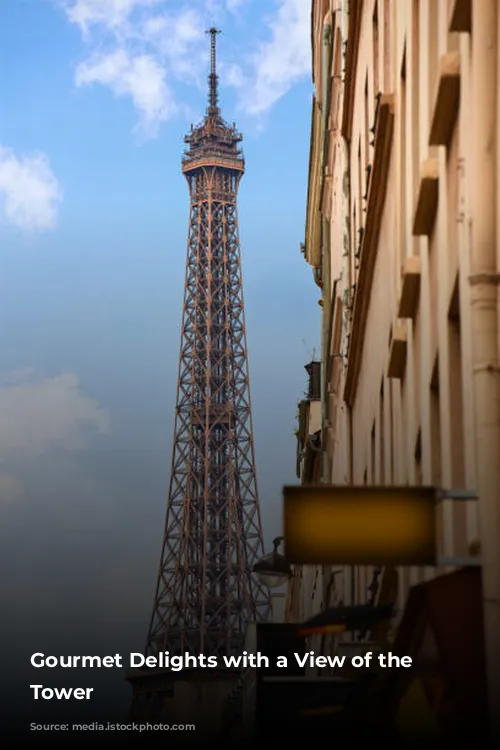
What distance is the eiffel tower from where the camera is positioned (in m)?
116

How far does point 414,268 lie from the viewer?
12.5 metres

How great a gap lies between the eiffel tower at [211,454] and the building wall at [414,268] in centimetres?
8401

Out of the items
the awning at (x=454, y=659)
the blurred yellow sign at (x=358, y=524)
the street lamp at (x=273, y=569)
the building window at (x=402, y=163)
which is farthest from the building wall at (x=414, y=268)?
the street lamp at (x=273, y=569)

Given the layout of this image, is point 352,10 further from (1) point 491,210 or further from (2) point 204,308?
(2) point 204,308

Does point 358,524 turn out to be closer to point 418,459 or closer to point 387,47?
point 418,459

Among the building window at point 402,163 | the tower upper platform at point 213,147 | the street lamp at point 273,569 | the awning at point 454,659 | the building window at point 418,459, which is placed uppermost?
the tower upper platform at point 213,147

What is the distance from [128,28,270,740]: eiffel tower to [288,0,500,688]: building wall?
276ft

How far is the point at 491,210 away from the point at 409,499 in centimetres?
153

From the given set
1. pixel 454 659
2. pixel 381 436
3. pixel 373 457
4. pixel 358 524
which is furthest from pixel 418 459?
pixel 373 457

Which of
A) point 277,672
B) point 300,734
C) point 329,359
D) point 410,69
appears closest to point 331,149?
point 329,359

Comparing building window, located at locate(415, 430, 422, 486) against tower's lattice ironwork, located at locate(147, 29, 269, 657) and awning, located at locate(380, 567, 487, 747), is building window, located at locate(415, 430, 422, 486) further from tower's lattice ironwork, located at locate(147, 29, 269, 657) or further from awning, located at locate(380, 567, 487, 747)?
tower's lattice ironwork, located at locate(147, 29, 269, 657)

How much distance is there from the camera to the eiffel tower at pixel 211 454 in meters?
116

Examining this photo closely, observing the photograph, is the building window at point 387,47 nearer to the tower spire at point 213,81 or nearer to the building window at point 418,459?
the building window at point 418,459

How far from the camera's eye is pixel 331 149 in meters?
30.3
